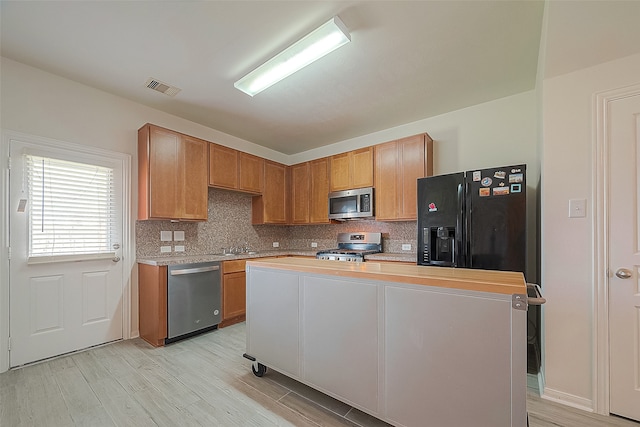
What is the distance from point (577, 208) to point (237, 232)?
397 centimetres

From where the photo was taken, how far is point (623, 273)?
1688 millimetres

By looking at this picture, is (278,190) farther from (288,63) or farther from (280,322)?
(280,322)

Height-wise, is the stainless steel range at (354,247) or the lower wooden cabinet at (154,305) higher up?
the stainless steel range at (354,247)

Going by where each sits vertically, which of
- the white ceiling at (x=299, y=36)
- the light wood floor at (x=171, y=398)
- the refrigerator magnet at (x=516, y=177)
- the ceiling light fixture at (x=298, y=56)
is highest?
the white ceiling at (x=299, y=36)

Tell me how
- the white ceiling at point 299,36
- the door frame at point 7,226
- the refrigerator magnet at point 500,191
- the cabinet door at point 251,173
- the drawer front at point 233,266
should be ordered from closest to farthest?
the white ceiling at point 299,36
the door frame at point 7,226
the refrigerator magnet at point 500,191
the drawer front at point 233,266
the cabinet door at point 251,173

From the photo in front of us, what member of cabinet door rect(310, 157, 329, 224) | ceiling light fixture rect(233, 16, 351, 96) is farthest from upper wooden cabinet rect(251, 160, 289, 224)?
ceiling light fixture rect(233, 16, 351, 96)

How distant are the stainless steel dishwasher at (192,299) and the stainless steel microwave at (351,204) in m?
1.86

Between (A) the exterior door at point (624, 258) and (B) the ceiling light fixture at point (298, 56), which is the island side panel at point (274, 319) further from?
(A) the exterior door at point (624, 258)

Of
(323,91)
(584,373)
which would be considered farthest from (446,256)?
(323,91)

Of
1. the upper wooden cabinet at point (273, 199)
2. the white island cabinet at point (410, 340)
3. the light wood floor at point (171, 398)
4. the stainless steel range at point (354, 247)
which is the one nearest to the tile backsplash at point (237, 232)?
the stainless steel range at point (354, 247)

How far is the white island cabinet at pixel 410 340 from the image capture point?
1.11m

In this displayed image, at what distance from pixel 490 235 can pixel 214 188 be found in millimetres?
3497

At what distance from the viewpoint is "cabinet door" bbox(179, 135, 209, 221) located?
127 inches

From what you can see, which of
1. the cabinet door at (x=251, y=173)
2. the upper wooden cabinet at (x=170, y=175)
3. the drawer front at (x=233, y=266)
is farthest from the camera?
the cabinet door at (x=251, y=173)
